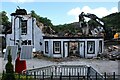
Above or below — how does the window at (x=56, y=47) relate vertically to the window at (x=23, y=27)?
below

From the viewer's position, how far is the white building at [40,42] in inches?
1128

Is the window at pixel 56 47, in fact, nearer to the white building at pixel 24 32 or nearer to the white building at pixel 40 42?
the white building at pixel 40 42

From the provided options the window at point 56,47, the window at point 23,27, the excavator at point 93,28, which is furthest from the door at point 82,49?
the window at point 23,27

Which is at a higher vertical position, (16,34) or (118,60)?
(16,34)

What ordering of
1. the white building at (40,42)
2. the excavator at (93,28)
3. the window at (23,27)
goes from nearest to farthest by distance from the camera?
1. the white building at (40,42)
2. the window at (23,27)
3. the excavator at (93,28)

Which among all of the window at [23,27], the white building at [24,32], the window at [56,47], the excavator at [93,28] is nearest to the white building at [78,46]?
the window at [56,47]

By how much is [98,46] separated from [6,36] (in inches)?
359

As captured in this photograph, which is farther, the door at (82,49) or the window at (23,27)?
the window at (23,27)

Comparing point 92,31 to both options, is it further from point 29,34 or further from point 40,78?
point 40,78

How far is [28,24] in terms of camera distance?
29906 mm

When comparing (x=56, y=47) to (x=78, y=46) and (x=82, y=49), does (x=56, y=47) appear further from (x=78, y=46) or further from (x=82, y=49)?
(x=82, y=49)

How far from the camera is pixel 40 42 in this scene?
30266 mm

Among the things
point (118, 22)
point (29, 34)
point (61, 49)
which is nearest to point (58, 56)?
point (61, 49)

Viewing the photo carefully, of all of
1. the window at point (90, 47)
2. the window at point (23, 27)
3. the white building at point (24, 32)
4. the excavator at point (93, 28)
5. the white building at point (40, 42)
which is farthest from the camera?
the excavator at point (93, 28)
